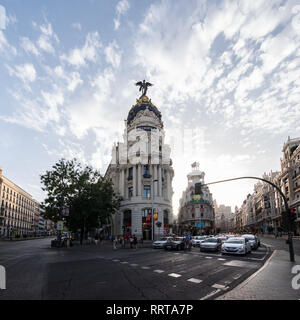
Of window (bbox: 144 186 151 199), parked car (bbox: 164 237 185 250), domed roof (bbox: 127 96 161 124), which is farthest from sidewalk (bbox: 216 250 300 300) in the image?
domed roof (bbox: 127 96 161 124)

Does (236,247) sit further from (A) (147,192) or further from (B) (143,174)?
(B) (143,174)

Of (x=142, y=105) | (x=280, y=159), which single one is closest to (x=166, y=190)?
(x=142, y=105)

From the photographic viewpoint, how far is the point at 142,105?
54500 mm

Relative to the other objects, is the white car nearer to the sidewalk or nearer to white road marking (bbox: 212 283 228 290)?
the sidewalk

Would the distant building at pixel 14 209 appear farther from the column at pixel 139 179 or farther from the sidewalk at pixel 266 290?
the sidewalk at pixel 266 290

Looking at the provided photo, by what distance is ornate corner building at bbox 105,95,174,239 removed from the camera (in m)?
46.0

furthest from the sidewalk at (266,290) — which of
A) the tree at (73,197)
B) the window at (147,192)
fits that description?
the window at (147,192)

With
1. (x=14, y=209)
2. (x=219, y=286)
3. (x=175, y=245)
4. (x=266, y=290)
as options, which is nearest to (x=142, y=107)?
(x=175, y=245)

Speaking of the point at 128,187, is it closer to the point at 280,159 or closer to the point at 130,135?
the point at 130,135

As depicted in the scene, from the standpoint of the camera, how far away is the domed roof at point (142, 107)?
54388 millimetres

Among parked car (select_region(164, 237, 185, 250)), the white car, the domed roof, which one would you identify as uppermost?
the domed roof

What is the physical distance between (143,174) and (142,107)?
1662 centimetres
